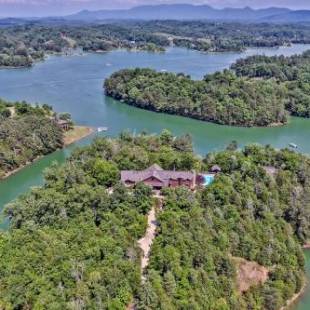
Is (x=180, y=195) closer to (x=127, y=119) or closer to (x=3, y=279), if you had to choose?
(x=3, y=279)

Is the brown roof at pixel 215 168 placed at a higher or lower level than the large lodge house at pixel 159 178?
lower

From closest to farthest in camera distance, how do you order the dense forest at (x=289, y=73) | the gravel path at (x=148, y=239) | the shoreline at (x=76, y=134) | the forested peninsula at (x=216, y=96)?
the gravel path at (x=148, y=239) → the shoreline at (x=76, y=134) → the forested peninsula at (x=216, y=96) → the dense forest at (x=289, y=73)

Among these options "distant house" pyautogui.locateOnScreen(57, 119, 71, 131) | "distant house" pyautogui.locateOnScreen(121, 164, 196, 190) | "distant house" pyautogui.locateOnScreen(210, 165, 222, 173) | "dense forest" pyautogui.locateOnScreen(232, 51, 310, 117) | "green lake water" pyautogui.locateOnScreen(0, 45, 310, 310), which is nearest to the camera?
"distant house" pyautogui.locateOnScreen(121, 164, 196, 190)

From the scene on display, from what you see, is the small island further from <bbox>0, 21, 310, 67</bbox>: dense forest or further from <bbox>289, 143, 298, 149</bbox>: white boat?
<bbox>0, 21, 310, 67</bbox>: dense forest

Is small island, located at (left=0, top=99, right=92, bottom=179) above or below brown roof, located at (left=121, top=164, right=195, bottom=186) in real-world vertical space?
below

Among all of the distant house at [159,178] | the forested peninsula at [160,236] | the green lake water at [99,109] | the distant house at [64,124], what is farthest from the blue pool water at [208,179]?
the distant house at [64,124]

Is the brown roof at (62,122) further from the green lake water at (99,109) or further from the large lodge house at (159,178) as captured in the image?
the large lodge house at (159,178)

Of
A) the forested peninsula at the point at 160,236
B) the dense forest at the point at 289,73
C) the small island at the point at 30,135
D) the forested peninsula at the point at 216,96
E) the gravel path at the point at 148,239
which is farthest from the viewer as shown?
the dense forest at the point at 289,73

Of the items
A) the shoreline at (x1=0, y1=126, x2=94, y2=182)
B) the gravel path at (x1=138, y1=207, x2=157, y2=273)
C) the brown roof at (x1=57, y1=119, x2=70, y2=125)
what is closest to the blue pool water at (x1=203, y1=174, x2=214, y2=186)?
the gravel path at (x1=138, y1=207, x2=157, y2=273)
